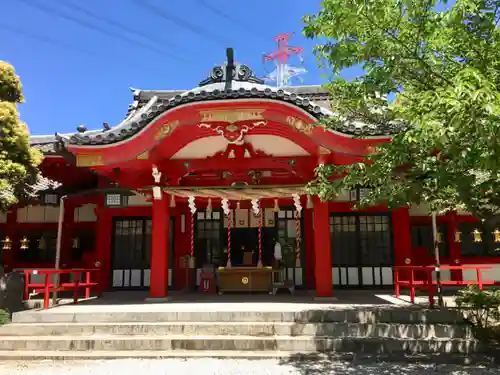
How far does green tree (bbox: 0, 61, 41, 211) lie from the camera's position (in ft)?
31.0

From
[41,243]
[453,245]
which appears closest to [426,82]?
[453,245]

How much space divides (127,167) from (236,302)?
15.0 ft

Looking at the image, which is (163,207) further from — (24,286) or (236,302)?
(24,286)

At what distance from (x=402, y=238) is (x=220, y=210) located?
6.15 meters

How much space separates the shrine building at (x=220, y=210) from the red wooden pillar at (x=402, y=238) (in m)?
0.03

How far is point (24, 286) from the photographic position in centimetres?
1079

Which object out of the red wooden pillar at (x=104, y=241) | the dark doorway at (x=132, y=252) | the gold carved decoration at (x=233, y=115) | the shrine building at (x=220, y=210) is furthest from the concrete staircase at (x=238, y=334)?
the dark doorway at (x=132, y=252)

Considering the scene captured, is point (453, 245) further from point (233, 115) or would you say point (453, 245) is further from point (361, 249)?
point (233, 115)

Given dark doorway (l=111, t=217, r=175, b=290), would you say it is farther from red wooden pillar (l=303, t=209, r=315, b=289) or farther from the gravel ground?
the gravel ground

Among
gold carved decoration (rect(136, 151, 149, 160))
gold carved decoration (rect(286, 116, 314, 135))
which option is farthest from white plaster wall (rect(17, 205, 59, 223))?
gold carved decoration (rect(286, 116, 314, 135))

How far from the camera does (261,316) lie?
8344 millimetres

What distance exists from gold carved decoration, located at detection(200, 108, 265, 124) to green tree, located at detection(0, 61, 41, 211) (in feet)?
14.2

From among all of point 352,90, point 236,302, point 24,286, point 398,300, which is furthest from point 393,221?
point 24,286

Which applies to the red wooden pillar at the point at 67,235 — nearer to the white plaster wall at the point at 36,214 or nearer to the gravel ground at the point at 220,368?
the white plaster wall at the point at 36,214
